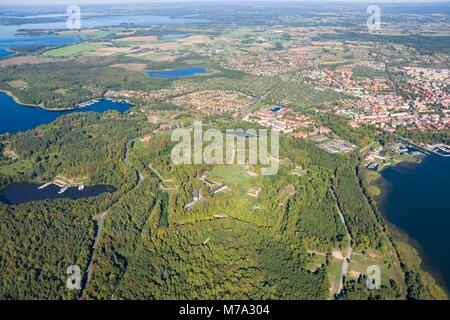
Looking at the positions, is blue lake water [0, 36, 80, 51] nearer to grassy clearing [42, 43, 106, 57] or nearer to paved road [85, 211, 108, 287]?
grassy clearing [42, 43, 106, 57]

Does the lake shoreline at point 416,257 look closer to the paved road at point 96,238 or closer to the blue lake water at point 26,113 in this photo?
the paved road at point 96,238

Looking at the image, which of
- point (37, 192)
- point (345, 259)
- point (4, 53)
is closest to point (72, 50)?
point (4, 53)

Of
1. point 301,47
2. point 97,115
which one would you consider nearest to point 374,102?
point 97,115

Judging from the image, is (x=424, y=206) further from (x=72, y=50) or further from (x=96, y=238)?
(x=72, y=50)

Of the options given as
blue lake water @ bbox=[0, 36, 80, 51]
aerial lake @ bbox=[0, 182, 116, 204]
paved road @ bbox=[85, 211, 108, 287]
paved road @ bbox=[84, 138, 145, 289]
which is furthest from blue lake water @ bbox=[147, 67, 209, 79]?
blue lake water @ bbox=[0, 36, 80, 51]

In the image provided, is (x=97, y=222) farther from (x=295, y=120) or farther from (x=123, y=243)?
(x=295, y=120)
